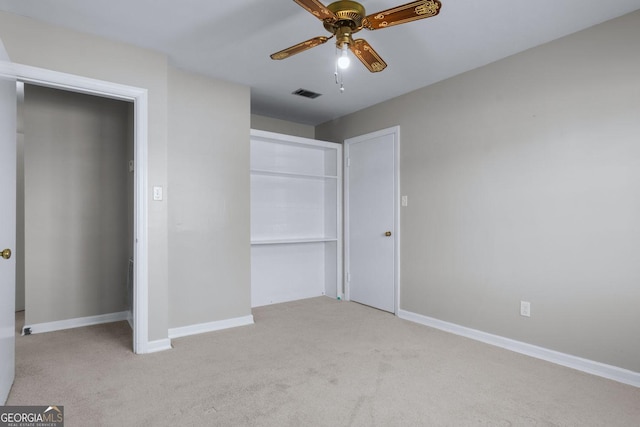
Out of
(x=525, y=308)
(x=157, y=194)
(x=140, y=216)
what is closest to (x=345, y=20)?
(x=157, y=194)

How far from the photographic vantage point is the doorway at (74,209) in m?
3.58

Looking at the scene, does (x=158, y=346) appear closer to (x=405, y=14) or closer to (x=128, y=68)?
(x=128, y=68)

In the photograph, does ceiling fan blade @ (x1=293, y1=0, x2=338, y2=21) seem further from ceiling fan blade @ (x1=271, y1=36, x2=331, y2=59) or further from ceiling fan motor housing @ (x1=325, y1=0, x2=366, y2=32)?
ceiling fan blade @ (x1=271, y1=36, x2=331, y2=59)

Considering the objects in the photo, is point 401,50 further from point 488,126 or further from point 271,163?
point 271,163

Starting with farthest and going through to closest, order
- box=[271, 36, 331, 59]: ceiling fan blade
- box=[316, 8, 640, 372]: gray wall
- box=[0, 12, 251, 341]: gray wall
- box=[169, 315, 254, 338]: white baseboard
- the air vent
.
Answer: the air vent
box=[169, 315, 254, 338]: white baseboard
box=[0, 12, 251, 341]: gray wall
box=[316, 8, 640, 372]: gray wall
box=[271, 36, 331, 59]: ceiling fan blade

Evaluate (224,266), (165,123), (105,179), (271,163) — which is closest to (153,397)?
(224,266)

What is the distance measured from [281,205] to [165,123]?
2.02 metres

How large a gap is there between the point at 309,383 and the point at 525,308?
6.32 ft

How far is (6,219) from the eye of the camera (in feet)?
6.72

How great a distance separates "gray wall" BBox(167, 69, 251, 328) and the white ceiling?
0.28 m

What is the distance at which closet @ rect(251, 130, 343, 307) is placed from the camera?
15.1 ft

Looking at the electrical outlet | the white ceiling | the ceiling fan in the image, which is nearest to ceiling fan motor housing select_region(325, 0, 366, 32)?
the ceiling fan

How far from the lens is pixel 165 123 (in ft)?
10.1

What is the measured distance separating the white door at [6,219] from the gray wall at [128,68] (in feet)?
1.46
